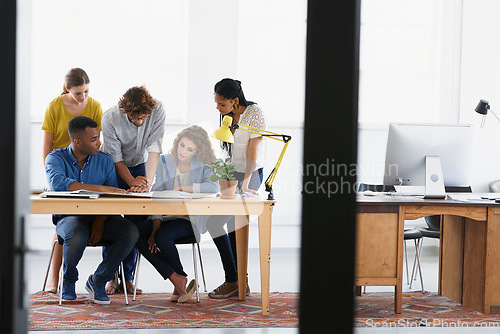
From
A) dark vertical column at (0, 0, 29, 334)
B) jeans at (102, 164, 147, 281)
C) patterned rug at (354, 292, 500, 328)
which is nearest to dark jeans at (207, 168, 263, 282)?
jeans at (102, 164, 147, 281)

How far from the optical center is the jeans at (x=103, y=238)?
11.3 feet

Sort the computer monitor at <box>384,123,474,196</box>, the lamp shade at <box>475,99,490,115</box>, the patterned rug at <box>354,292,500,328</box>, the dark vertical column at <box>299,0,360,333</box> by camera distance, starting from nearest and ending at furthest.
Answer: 1. the dark vertical column at <box>299,0,360,333</box>
2. the patterned rug at <box>354,292,500,328</box>
3. the computer monitor at <box>384,123,474,196</box>
4. the lamp shade at <box>475,99,490,115</box>

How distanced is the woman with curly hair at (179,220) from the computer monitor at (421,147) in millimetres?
1081

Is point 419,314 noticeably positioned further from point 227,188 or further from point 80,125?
point 80,125

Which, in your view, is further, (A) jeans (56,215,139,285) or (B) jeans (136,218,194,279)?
(B) jeans (136,218,194,279)

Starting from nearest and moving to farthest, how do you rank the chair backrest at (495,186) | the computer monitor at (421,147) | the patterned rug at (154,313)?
the patterned rug at (154,313)
the computer monitor at (421,147)
the chair backrest at (495,186)

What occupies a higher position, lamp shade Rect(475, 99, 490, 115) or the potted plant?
lamp shade Rect(475, 99, 490, 115)

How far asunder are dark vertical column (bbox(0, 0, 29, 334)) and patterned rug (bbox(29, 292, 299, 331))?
2.02 metres

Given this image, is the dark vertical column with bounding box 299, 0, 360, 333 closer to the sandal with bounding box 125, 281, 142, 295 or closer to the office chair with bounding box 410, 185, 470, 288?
the sandal with bounding box 125, 281, 142, 295

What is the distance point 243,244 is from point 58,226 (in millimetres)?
1091

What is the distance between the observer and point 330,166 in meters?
0.94

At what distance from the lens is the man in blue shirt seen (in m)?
3.46

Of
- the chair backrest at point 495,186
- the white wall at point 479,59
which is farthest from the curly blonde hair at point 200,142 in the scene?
the chair backrest at point 495,186
